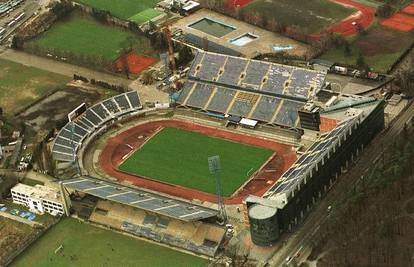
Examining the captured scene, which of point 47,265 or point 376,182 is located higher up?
point 376,182

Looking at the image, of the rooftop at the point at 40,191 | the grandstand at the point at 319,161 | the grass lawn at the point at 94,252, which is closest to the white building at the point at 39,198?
the rooftop at the point at 40,191

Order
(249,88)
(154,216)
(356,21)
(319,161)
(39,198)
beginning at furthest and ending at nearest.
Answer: (356,21) < (249,88) < (39,198) < (319,161) < (154,216)

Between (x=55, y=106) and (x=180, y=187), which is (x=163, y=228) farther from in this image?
(x=55, y=106)

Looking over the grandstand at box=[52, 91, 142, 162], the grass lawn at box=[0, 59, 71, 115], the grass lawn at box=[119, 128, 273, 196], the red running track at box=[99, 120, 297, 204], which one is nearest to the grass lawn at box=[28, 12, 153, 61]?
the grass lawn at box=[0, 59, 71, 115]

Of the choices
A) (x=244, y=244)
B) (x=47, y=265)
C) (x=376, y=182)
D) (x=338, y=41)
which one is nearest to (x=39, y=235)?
(x=47, y=265)


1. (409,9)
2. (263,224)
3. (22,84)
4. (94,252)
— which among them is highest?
(409,9)

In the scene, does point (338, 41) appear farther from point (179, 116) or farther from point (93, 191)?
point (93, 191)

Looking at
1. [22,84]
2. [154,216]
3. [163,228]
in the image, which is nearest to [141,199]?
[154,216]
